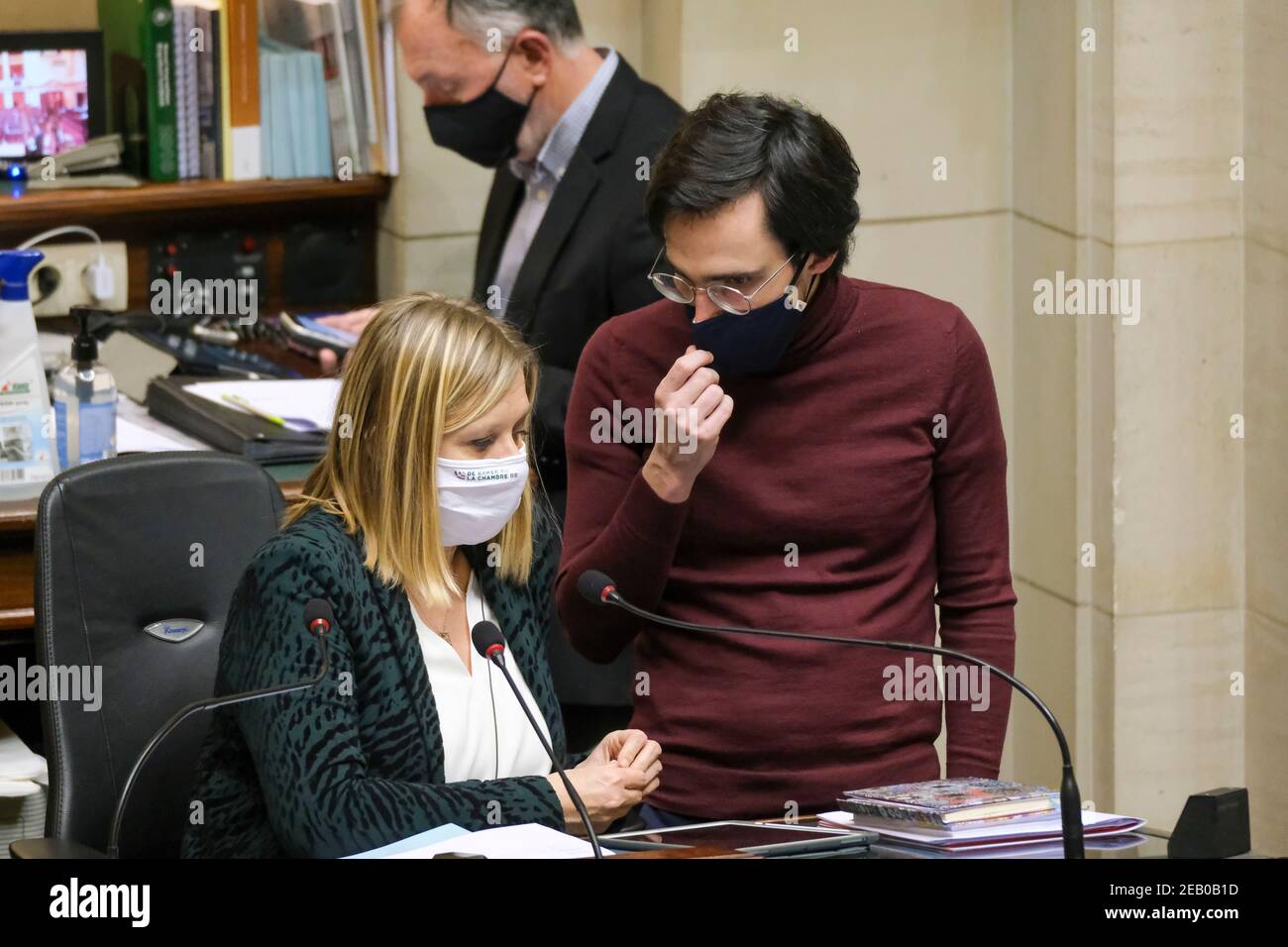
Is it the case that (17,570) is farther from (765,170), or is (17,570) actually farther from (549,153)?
(765,170)

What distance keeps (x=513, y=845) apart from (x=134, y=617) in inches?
30.6

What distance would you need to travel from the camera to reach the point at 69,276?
143 inches

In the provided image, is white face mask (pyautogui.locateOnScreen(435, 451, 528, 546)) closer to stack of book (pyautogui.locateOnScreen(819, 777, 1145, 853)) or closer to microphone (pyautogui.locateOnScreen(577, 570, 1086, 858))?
microphone (pyautogui.locateOnScreen(577, 570, 1086, 858))

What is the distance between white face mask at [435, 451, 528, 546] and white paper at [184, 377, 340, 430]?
107 cm

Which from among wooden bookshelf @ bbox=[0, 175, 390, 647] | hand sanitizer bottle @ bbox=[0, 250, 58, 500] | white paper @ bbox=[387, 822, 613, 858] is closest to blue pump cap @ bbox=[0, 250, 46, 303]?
hand sanitizer bottle @ bbox=[0, 250, 58, 500]

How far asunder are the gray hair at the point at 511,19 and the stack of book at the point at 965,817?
1.63 metres

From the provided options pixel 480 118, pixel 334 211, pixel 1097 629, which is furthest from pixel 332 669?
pixel 334 211

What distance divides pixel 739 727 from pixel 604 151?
3.89ft

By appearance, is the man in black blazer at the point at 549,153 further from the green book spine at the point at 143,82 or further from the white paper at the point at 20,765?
the white paper at the point at 20,765

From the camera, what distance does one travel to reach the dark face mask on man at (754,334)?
188 cm

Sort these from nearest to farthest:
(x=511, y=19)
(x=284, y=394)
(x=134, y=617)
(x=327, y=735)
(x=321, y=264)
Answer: (x=327, y=735), (x=134, y=617), (x=511, y=19), (x=284, y=394), (x=321, y=264)

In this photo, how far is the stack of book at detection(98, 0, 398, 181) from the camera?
11.7ft

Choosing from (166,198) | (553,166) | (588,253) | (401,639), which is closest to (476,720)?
(401,639)
